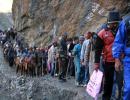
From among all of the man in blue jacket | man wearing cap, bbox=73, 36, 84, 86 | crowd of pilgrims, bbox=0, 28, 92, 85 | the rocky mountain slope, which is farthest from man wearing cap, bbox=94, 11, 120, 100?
the rocky mountain slope

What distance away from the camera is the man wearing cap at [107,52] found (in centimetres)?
1024

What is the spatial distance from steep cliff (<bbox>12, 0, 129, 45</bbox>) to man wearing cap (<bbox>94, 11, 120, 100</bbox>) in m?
11.9

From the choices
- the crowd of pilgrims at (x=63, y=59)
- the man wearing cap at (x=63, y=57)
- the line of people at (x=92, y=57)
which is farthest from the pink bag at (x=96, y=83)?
the man wearing cap at (x=63, y=57)

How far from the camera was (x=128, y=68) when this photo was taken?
851 centimetres

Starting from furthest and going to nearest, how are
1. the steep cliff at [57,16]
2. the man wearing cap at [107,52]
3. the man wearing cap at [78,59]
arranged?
1. the steep cliff at [57,16]
2. the man wearing cap at [78,59]
3. the man wearing cap at [107,52]

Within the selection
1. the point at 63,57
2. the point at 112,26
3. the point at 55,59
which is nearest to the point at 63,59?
the point at 63,57

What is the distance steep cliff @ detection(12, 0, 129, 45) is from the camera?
25172 millimetres

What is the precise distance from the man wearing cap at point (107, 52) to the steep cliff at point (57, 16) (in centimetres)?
1185

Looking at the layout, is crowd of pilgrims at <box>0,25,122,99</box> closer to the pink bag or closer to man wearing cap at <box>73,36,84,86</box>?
man wearing cap at <box>73,36,84,86</box>

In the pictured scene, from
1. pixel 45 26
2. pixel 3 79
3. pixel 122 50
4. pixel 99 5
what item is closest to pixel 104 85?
pixel 122 50

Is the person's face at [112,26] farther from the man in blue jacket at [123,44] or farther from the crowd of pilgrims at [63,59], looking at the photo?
the man in blue jacket at [123,44]

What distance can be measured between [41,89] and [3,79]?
32.5ft

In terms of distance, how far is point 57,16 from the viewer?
34.4 meters

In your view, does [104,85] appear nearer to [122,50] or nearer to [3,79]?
[122,50]
